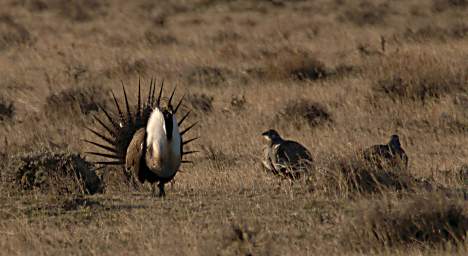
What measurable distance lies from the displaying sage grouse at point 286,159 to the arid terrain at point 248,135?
0.23 ft

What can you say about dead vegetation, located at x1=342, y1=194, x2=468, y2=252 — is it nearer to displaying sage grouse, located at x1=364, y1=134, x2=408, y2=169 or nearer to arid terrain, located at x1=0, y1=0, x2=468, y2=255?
arid terrain, located at x1=0, y1=0, x2=468, y2=255

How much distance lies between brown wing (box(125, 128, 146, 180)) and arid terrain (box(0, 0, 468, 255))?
0.18m

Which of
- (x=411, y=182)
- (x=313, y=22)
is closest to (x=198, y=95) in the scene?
(x=411, y=182)

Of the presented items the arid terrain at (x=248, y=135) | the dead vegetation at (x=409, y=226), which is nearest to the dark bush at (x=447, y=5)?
the arid terrain at (x=248, y=135)

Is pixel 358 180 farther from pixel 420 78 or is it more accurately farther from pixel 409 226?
pixel 420 78

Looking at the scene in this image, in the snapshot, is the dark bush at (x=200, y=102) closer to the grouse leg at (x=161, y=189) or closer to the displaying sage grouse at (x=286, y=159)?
the displaying sage grouse at (x=286, y=159)

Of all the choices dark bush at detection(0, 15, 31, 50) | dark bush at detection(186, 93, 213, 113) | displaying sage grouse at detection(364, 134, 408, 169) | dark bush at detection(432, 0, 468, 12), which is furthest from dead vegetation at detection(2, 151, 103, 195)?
dark bush at detection(432, 0, 468, 12)

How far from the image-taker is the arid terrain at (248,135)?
4.43 meters

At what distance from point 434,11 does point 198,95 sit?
12176 millimetres

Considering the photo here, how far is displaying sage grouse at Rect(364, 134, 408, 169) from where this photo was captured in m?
5.80

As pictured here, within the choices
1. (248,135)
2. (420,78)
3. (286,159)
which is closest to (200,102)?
(248,135)

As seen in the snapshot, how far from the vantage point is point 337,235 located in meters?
4.48

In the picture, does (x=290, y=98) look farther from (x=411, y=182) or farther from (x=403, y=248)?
(x=403, y=248)

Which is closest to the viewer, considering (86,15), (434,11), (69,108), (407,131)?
(407,131)
